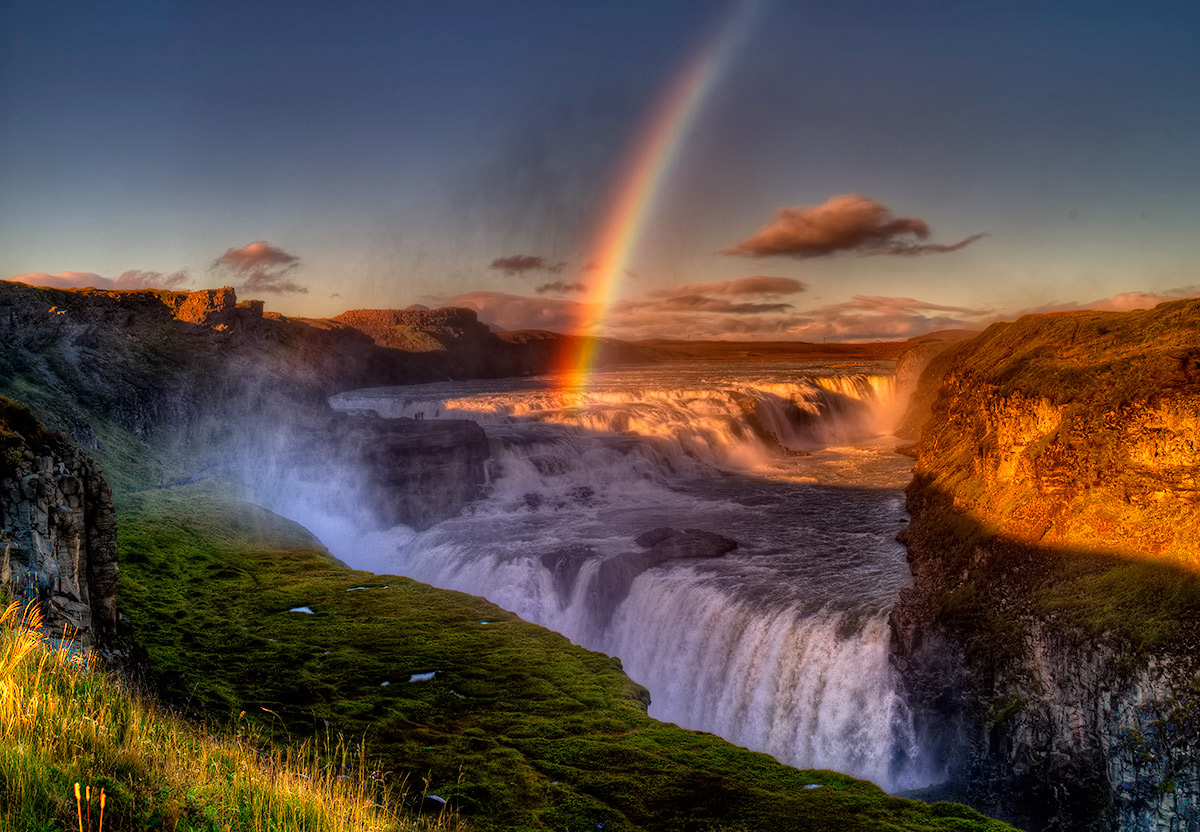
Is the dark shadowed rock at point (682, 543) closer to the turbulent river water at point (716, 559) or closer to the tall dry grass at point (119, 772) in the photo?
the turbulent river water at point (716, 559)

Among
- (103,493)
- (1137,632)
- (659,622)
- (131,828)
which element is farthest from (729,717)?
(131,828)

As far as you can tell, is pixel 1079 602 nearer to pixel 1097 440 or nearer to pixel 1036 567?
pixel 1036 567

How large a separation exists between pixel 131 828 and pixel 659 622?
19.2m

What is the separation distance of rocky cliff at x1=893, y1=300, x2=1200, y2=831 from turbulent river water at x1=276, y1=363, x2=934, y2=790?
1.95 metres

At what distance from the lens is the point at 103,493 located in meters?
9.35

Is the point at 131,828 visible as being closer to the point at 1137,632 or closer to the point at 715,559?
the point at 1137,632

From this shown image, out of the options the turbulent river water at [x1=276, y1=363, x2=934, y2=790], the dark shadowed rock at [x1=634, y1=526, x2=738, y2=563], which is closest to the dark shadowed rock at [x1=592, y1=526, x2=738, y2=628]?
the dark shadowed rock at [x1=634, y1=526, x2=738, y2=563]

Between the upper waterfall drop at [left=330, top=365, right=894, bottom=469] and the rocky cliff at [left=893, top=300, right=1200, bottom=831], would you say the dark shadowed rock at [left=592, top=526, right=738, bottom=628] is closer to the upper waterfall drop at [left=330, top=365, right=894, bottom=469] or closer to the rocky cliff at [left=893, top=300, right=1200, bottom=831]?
the rocky cliff at [left=893, top=300, right=1200, bottom=831]

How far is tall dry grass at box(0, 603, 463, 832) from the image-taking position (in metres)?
4.37

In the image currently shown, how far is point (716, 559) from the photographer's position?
84.0ft

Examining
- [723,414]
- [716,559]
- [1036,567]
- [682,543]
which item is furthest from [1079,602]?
[723,414]

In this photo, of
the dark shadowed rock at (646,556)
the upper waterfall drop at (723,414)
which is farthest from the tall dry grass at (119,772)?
the upper waterfall drop at (723,414)

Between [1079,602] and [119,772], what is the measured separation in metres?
14.9

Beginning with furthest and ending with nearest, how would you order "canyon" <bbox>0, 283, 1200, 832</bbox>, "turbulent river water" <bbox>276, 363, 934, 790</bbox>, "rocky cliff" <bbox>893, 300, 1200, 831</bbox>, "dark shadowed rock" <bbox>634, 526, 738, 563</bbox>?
"dark shadowed rock" <bbox>634, 526, 738, 563</bbox> → "turbulent river water" <bbox>276, 363, 934, 790</bbox> → "rocky cliff" <bbox>893, 300, 1200, 831</bbox> → "canyon" <bbox>0, 283, 1200, 832</bbox>
